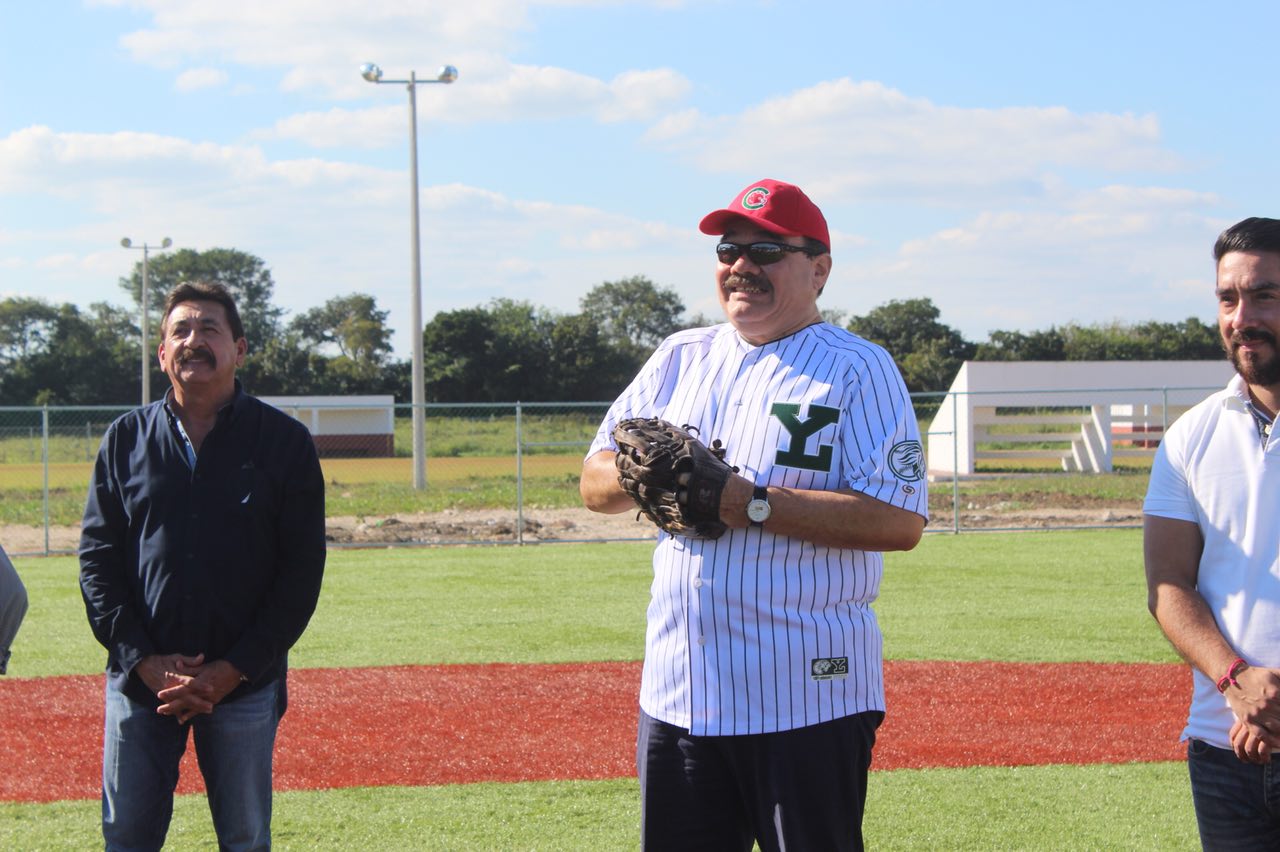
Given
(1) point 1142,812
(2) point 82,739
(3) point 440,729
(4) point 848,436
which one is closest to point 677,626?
(4) point 848,436

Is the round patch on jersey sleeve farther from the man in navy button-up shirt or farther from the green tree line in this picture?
the green tree line

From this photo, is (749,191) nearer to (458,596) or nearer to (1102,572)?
(458,596)

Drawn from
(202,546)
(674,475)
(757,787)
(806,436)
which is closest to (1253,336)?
(806,436)

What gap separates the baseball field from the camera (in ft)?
17.8

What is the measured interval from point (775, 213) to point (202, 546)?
Answer: 1991mm

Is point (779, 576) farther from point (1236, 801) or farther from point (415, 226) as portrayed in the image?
point (415, 226)

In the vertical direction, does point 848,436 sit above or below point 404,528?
above

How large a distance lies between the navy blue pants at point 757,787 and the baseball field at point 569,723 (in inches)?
86.6

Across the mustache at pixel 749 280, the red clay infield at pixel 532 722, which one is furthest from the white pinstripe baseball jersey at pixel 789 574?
the red clay infield at pixel 532 722

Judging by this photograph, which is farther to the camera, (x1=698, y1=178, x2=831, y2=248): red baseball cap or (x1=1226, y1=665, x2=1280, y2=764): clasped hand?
(x1=698, y1=178, x2=831, y2=248): red baseball cap

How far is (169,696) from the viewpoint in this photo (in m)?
3.69

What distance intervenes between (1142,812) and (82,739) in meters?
5.60

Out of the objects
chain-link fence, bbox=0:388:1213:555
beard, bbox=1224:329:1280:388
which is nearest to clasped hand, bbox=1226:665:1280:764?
beard, bbox=1224:329:1280:388

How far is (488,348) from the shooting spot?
59.4m
